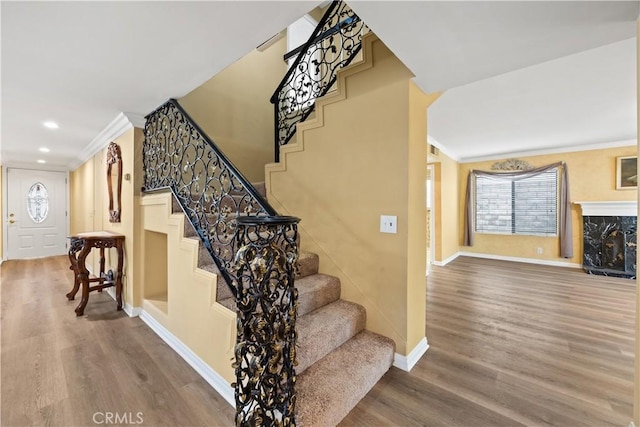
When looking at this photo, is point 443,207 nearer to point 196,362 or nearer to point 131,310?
point 196,362

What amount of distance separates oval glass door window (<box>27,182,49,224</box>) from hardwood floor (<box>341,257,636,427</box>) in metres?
8.56

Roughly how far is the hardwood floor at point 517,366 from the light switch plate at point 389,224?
1085mm

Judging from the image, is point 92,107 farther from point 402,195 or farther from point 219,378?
point 402,195

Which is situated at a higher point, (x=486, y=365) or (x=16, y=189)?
(x=16, y=189)

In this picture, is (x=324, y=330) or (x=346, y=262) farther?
(x=346, y=262)

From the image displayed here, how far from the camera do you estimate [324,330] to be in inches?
72.2

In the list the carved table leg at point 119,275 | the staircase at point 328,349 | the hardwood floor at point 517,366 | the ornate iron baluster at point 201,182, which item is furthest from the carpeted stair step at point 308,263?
the carved table leg at point 119,275

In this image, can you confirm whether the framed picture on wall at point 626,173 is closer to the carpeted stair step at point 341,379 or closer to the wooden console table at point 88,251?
the carpeted stair step at point 341,379

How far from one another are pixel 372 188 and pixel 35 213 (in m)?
8.41

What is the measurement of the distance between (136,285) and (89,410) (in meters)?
1.58

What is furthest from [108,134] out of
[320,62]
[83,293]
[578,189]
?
[578,189]

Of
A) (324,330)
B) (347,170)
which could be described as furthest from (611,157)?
(324,330)

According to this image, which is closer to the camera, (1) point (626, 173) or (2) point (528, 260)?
(1) point (626, 173)

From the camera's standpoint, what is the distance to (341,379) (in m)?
1.61
